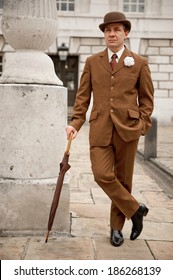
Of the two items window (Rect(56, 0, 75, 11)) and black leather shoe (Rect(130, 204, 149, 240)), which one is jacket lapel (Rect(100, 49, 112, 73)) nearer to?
black leather shoe (Rect(130, 204, 149, 240))

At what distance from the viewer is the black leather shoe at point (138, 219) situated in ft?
11.2

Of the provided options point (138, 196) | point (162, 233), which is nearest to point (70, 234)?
point (162, 233)

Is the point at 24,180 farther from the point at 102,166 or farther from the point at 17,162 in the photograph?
the point at 102,166

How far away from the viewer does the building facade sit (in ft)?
63.8

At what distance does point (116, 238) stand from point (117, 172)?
0.52 meters

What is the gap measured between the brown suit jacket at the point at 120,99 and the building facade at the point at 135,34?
54.1 feet

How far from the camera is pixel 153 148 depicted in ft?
28.3

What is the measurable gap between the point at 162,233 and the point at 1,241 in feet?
4.61

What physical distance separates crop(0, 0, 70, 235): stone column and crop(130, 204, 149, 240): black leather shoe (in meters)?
0.58

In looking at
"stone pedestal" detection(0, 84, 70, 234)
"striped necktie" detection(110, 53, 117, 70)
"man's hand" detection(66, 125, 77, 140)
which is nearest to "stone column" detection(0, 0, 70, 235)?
"stone pedestal" detection(0, 84, 70, 234)

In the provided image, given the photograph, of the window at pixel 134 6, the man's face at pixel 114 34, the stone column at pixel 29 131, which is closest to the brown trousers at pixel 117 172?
the stone column at pixel 29 131

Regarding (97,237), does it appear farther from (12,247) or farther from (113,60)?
(113,60)

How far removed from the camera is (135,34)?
1955 centimetres

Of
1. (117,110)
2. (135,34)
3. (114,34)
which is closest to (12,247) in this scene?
(117,110)
